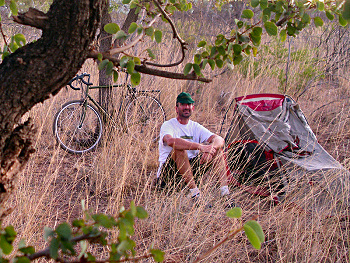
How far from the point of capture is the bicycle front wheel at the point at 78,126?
14.1ft

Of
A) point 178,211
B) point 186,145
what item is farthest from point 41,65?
point 186,145

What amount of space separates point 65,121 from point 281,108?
2.58 m

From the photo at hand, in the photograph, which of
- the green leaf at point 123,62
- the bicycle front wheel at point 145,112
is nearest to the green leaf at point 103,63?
the green leaf at point 123,62

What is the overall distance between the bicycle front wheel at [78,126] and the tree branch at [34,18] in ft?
10.7

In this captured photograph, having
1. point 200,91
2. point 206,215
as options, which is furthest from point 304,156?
point 200,91

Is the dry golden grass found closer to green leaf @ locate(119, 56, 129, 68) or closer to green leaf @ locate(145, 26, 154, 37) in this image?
green leaf @ locate(119, 56, 129, 68)

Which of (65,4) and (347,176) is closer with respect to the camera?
(65,4)

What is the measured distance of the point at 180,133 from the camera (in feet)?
11.9

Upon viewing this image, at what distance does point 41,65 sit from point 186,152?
2.42 metres

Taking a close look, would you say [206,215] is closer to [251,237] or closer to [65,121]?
[251,237]

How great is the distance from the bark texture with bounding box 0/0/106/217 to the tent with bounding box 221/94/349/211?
2317 millimetres

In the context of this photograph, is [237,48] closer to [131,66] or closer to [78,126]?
[131,66]

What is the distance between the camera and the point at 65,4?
1.03 m

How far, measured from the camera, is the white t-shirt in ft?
11.5
